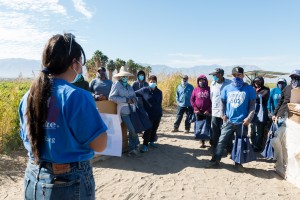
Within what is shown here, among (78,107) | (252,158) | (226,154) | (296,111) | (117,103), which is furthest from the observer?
(226,154)

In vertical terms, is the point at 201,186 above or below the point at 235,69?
below

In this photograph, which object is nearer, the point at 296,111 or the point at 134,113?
the point at 296,111

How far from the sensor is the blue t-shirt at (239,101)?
5.14 meters

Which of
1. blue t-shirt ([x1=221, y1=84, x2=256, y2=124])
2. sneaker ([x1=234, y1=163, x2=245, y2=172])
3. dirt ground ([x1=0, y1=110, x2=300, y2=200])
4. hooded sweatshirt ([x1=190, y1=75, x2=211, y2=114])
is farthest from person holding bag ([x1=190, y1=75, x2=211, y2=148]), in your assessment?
blue t-shirt ([x1=221, y1=84, x2=256, y2=124])

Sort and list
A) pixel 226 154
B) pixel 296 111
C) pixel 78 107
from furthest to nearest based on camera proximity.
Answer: pixel 226 154 → pixel 296 111 → pixel 78 107

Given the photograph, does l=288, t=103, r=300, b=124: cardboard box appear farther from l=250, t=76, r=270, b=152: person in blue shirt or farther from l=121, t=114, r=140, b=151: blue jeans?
l=121, t=114, r=140, b=151: blue jeans

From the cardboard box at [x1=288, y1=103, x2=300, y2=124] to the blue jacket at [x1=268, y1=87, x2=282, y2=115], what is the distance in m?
2.17

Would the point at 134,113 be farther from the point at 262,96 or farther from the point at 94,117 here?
the point at 94,117

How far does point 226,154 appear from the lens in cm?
651

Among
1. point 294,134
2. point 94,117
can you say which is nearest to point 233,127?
point 294,134

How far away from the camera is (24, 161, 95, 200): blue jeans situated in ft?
5.16

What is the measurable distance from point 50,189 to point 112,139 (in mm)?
3874

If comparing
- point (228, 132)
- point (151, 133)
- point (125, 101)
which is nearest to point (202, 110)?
point (151, 133)

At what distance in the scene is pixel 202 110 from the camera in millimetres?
6801
